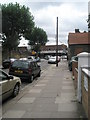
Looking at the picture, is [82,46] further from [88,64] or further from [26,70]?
[88,64]

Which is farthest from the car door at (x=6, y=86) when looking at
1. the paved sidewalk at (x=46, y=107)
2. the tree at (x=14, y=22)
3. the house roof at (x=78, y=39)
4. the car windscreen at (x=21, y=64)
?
the tree at (x=14, y=22)

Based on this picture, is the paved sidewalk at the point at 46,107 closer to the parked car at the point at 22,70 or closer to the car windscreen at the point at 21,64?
the parked car at the point at 22,70

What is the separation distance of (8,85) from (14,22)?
3272 centimetres

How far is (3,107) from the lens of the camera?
299 inches

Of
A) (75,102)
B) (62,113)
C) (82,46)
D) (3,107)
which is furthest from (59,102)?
(82,46)

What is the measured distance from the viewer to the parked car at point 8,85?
25.8 feet

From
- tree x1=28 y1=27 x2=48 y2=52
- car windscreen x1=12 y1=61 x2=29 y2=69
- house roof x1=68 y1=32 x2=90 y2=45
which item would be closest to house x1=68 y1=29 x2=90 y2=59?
house roof x1=68 y1=32 x2=90 y2=45

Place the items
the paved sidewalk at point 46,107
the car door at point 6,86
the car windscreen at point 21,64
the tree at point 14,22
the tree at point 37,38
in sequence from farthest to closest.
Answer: the tree at point 37,38
the tree at point 14,22
the car windscreen at point 21,64
the car door at point 6,86
the paved sidewalk at point 46,107

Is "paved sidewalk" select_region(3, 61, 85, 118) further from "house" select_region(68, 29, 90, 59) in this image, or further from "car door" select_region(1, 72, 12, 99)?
"house" select_region(68, 29, 90, 59)

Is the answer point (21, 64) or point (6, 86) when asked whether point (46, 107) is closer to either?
point (6, 86)

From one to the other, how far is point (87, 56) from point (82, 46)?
28.3m

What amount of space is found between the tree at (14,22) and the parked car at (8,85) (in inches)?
1229

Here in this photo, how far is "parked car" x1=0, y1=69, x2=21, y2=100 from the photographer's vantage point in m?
7.87

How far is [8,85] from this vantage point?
8.33 m
